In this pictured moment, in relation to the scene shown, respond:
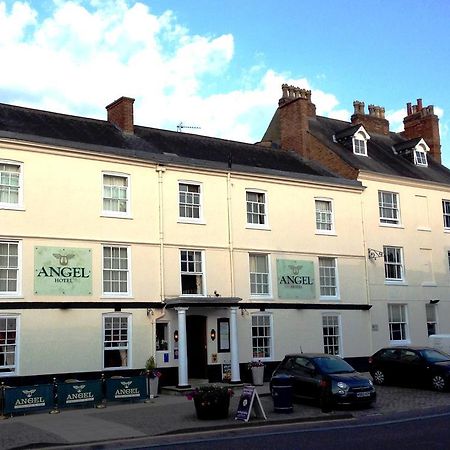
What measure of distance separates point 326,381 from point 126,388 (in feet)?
19.7

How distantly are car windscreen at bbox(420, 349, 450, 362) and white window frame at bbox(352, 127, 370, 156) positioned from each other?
1316 cm

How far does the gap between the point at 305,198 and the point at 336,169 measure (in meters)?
3.58

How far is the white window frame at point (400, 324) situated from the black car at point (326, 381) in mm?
11428

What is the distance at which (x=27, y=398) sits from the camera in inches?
673

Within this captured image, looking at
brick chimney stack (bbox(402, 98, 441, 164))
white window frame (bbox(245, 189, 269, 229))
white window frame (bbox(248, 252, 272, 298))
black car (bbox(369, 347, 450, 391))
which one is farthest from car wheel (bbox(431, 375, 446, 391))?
brick chimney stack (bbox(402, 98, 441, 164))

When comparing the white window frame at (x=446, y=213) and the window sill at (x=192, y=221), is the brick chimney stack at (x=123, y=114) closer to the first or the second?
the window sill at (x=192, y=221)

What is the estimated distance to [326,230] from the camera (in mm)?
28281

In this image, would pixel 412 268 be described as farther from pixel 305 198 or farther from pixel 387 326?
pixel 305 198

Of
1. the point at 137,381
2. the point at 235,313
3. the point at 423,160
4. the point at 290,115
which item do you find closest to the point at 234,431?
the point at 137,381

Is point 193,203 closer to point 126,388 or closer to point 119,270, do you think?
point 119,270

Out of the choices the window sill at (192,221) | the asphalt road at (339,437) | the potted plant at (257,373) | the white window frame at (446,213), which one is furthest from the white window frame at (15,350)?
the white window frame at (446,213)

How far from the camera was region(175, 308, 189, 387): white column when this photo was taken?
22.0 m

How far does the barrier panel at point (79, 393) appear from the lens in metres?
17.8

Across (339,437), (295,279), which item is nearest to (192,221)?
(295,279)
